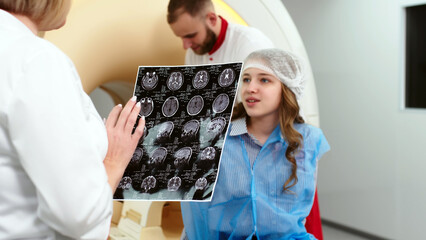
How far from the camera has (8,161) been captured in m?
0.66

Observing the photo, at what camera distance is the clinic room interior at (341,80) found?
1559 mm

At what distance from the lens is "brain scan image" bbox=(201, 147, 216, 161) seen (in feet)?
3.76

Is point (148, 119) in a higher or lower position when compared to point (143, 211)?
higher

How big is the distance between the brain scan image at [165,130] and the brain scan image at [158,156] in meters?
0.03

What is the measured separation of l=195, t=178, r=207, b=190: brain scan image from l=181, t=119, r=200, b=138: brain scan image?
120mm

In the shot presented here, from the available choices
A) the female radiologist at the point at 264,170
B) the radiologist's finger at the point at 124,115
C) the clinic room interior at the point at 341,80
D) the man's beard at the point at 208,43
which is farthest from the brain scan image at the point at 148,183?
the man's beard at the point at 208,43

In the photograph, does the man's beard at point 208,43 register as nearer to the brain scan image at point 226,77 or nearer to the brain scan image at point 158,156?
the brain scan image at point 226,77

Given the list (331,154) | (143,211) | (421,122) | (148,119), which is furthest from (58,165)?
(331,154)

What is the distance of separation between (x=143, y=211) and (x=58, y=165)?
1054 millimetres

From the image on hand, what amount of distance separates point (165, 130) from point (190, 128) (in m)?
0.06

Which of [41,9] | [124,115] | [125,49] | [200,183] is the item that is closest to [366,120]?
[125,49]

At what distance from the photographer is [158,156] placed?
117 cm

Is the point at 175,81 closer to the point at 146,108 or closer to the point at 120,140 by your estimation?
the point at 146,108

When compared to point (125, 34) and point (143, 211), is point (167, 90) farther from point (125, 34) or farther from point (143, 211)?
point (143, 211)
